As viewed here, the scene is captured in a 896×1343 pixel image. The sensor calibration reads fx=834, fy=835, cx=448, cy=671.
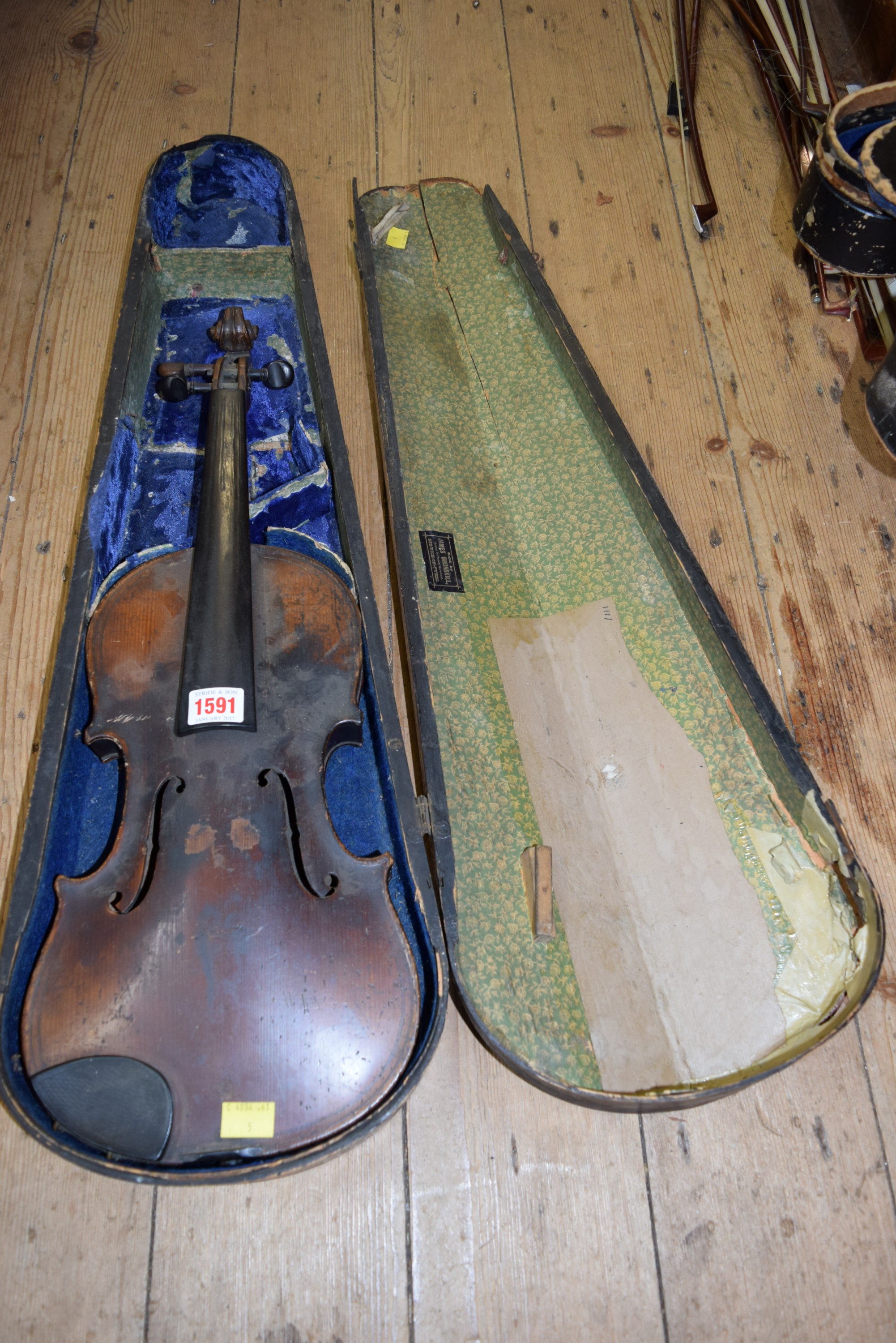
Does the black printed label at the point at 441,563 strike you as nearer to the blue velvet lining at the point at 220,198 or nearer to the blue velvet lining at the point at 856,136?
the blue velvet lining at the point at 220,198

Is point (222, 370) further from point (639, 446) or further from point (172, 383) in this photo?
point (639, 446)

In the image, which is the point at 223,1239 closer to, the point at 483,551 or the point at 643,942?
the point at 643,942

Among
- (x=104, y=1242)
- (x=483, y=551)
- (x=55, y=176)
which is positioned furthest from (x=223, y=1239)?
(x=55, y=176)

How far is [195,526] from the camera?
5.42 feet

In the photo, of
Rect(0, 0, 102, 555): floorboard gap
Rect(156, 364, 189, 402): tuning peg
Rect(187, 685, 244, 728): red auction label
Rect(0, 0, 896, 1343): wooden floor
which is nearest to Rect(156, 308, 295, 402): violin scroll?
Rect(156, 364, 189, 402): tuning peg

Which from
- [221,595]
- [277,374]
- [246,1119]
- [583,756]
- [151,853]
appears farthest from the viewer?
[277,374]

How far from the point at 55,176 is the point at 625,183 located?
1.52 meters

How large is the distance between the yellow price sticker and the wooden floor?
1.23 ft

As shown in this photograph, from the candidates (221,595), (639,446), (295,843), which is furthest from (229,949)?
(639,446)

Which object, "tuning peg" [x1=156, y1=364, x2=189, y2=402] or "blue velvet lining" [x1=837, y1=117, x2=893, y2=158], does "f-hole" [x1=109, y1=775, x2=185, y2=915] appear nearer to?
"tuning peg" [x1=156, y1=364, x2=189, y2=402]

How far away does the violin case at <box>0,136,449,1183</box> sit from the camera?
1085 millimetres

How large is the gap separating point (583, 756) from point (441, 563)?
18.0 inches

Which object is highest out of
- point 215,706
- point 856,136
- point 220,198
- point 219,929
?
point 856,136

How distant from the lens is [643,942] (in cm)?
135
